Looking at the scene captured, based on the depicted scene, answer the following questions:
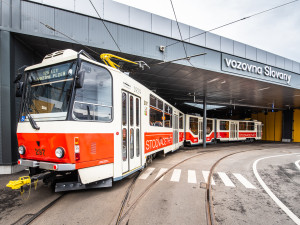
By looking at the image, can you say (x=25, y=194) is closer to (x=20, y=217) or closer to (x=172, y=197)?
(x=20, y=217)

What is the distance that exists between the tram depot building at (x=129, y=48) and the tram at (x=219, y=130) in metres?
3.75

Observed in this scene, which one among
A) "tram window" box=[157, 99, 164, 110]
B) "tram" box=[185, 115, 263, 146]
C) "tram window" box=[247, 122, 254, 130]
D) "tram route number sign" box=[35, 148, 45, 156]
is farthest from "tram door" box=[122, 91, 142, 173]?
"tram window" box=[247, 122, 254, 130]

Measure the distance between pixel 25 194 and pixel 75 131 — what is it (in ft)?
8.38

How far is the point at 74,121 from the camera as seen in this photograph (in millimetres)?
3402

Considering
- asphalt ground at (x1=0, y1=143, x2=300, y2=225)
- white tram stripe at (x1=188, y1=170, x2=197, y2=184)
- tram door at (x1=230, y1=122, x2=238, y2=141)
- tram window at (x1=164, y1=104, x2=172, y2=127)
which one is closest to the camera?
asphalt ground at (x1=0, y1=143, x2=300, y2=225)

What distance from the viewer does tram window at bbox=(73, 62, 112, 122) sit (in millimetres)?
3574

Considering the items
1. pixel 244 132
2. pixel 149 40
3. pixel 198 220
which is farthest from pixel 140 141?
pixel 244 132

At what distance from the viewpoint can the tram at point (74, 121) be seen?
340cm

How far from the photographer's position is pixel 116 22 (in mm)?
8359

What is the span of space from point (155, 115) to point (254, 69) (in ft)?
33.8

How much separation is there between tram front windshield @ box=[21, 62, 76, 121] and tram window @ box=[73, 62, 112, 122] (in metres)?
0.23

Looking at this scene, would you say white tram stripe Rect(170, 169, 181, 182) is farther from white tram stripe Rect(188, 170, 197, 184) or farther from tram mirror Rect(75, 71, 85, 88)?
tram mirror Rect(75, 71, 85, 88)

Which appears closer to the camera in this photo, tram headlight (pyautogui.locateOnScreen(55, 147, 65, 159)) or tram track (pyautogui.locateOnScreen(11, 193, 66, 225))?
tram track (pyautogui.locateOnScreen(11, 193, 66, 225))

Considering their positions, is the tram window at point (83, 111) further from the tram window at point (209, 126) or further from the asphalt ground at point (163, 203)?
the tram window at point (209, 126)
